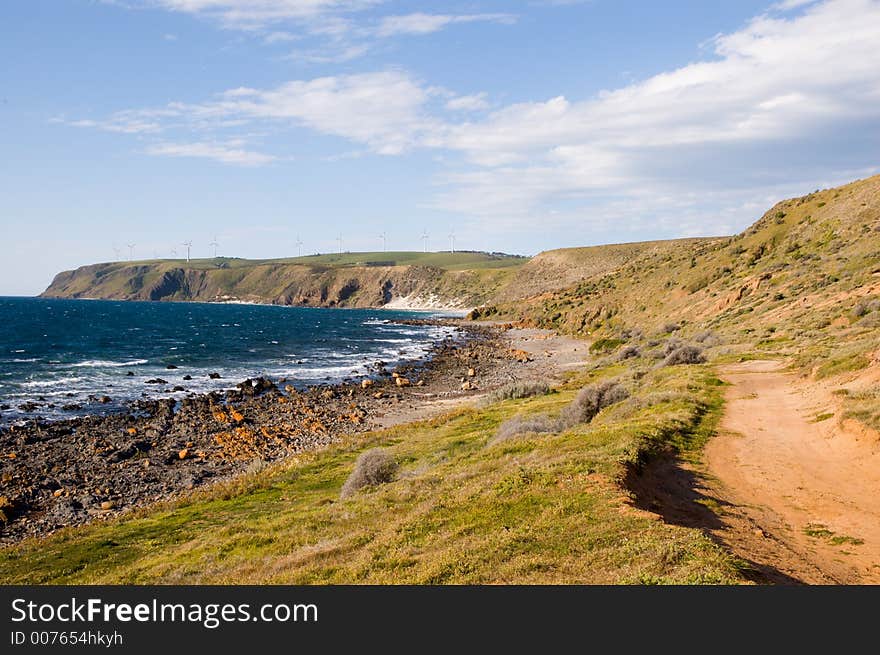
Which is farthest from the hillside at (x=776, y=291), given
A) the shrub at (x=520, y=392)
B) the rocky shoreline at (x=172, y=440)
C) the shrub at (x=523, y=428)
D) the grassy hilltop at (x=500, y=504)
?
the rocky shoreline at (x=172, y=440)

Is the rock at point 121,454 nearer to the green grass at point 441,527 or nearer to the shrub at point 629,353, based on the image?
the green grass at point 441,527

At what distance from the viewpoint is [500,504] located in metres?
13.5

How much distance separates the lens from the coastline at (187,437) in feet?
82.1

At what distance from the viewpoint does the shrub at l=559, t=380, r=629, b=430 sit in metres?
26.4

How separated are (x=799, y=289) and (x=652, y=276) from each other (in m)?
49.4

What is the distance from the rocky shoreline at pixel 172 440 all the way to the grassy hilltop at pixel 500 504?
12.1ft

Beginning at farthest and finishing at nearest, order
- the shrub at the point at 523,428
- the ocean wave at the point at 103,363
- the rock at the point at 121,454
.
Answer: the ocean wave at the point at 103,363
the rock at the point at 121,454
the shrub at the point at 523,428

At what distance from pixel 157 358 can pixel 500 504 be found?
69903 mm

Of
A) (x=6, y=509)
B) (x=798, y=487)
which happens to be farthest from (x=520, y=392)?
(x=6, y=509)

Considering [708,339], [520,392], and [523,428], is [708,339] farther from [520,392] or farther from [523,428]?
[523,428]

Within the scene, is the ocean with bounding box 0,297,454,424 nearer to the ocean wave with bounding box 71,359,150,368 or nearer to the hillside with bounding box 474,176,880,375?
the ocean wave with bounding box 71,359,150,368
